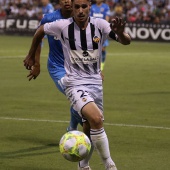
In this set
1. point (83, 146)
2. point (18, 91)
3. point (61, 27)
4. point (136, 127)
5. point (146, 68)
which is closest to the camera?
point (83, 146)

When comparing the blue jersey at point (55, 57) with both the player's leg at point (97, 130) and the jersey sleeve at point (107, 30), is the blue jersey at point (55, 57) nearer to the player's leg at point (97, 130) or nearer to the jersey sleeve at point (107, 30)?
the jersey sleeve at point (107, 30)

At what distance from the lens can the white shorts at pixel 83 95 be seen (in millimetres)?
8367

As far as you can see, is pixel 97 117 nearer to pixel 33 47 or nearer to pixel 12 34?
pixel 33 47

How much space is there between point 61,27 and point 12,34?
111 ft

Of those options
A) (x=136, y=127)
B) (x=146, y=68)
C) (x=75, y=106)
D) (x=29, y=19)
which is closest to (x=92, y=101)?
(x=75, y=106)

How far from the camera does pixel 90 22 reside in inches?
342

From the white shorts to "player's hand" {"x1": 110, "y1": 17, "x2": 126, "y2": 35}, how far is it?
2.58 ft

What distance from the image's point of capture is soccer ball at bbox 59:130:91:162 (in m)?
8.04

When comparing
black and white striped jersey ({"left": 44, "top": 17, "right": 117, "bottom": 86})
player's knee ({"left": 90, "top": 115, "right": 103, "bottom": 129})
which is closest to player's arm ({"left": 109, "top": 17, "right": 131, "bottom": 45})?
black and white striped jersey ({"left": 44, "top": 17, "right": 117, "bottom": 86})

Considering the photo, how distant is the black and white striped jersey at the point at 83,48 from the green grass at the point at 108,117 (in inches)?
49.8

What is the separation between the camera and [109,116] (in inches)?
540

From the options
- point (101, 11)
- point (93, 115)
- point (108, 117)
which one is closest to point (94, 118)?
point (93, 115)

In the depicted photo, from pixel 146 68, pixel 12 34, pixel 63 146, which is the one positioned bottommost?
pixel 12 34

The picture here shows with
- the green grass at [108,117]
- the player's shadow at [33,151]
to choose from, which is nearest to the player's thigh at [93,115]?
the green grass at [108,117]
